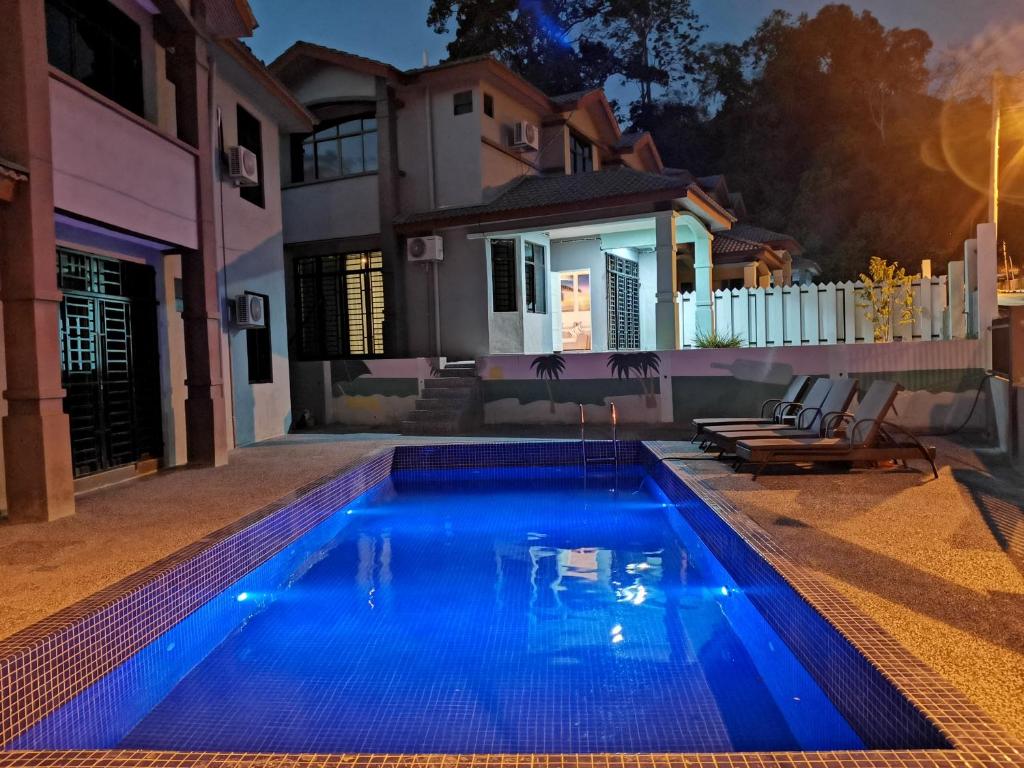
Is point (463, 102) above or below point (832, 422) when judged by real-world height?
above

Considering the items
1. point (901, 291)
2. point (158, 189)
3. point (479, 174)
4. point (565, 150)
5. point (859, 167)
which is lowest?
point (901, 291)

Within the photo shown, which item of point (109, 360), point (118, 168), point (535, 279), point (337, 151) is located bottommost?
point (109, 360)

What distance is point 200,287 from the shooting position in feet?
31.1

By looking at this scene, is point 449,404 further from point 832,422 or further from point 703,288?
point 832,422

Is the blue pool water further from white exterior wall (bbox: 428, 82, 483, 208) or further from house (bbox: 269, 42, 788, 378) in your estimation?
white exterior wall (bbox: 428, 82, 483, 208)

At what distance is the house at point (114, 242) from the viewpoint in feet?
21.0

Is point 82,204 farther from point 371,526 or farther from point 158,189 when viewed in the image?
point 371,526

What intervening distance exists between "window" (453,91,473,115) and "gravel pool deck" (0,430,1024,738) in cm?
979

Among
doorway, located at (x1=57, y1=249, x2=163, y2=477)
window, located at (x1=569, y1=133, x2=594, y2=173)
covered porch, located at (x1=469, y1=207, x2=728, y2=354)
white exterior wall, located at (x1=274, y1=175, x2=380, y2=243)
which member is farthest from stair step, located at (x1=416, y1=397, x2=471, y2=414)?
window, located at (x1=569, y1=133, x2=594, y2=173)

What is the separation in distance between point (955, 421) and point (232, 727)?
10.8 metres

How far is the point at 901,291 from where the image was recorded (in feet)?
43.6

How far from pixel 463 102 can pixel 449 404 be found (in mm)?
6758

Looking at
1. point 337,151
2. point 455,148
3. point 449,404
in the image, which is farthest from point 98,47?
point 337,151

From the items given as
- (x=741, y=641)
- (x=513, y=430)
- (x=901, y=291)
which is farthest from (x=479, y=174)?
(x=741, y=641)
